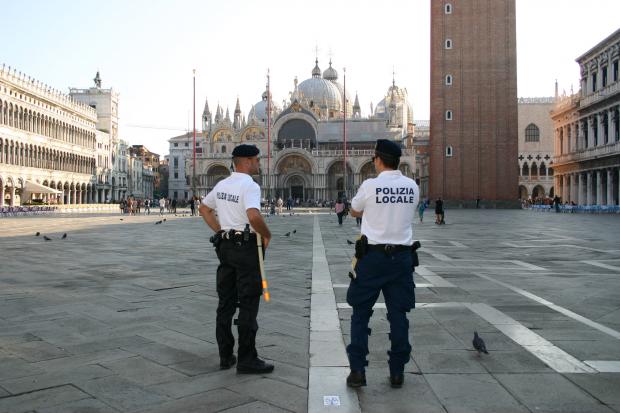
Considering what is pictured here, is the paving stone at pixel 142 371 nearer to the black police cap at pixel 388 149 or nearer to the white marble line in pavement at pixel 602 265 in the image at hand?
the black police cap at pixel 388 149

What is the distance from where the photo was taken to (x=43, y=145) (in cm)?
6028

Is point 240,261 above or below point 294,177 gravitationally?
below

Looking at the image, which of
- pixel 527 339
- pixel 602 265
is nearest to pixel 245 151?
pixel 527 339

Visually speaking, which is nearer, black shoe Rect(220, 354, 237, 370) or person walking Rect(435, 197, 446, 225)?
black shoe Rect(220, 354, 237, 370)

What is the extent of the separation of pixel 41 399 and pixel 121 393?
50cm

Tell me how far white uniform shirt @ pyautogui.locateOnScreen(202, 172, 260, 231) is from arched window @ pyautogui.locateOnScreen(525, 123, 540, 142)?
266ft

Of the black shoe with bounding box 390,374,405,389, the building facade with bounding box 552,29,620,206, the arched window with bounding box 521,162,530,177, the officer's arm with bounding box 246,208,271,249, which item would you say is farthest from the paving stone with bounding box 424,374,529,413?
the arched window with bounding box 521,162,530,177

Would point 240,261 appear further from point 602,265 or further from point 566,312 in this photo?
point 602,265

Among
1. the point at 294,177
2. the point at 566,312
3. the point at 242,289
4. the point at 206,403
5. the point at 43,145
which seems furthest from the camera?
the point at 294,177

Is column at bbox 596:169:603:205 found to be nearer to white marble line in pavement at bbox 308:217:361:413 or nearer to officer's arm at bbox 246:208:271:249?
white marble line in pavement at bbox 308:217:361:413

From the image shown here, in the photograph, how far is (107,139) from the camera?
8419cm

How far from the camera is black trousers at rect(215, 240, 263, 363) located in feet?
14.5

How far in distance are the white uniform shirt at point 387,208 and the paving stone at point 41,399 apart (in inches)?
90.6

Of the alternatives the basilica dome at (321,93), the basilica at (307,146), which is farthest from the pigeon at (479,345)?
Answer: the basilica dome at (321,93)
